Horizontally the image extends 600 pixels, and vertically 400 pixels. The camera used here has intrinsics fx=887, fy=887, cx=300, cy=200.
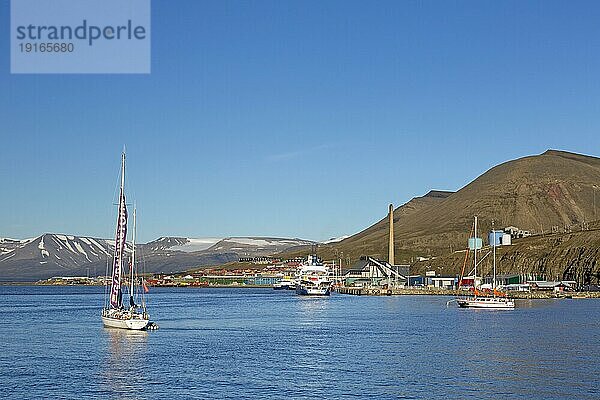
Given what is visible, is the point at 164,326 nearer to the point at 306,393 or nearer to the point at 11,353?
the point at 11,353

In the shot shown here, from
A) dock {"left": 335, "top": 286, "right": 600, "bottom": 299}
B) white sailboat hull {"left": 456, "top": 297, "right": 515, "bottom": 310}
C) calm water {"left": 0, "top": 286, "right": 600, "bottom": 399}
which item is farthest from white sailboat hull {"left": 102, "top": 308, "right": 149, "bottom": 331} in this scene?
dock {"left": 335, "top": 286, "right": 600, "bottom": 299}

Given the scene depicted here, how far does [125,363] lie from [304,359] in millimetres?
10695

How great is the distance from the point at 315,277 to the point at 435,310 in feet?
278

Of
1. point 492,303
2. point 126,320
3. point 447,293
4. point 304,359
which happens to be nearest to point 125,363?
point 304,359

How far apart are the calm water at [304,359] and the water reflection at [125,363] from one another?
8 centimetres

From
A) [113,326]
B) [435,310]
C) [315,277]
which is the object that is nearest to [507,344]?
[113,326]

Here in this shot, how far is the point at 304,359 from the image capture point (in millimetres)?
54000

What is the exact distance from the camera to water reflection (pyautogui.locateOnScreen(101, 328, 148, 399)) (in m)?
42.2

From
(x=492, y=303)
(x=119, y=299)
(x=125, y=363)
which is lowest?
(x=492, y=303)

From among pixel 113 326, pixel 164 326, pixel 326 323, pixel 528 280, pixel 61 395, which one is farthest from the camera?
pixel 528 280

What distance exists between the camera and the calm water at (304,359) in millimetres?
41906

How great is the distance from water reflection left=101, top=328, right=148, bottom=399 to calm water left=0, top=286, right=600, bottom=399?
0.08m

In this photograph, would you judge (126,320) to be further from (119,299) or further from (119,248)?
(119,248)

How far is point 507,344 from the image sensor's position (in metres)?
63.7
